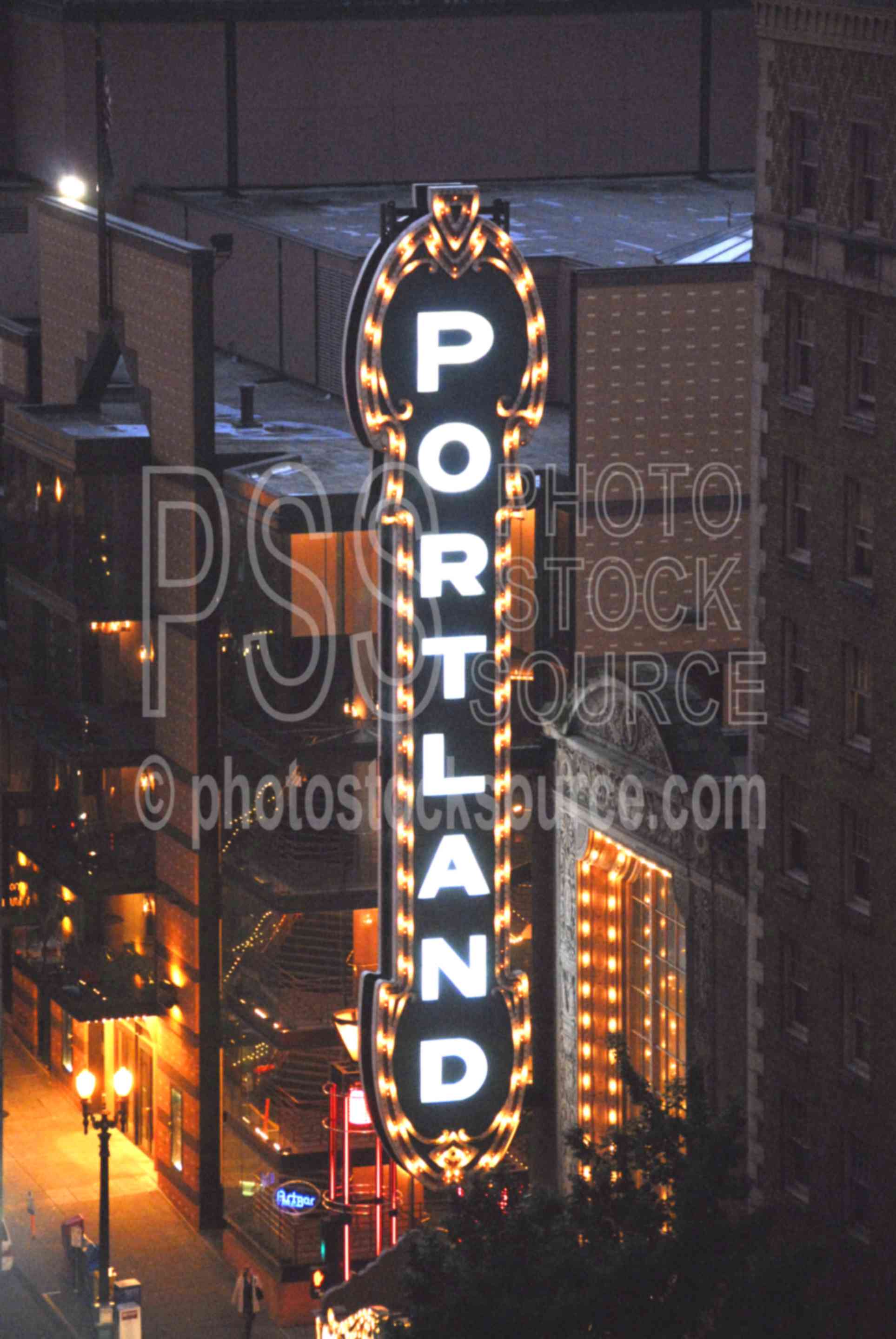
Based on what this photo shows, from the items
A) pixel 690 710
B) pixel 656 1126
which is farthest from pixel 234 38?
pixel 656 1126

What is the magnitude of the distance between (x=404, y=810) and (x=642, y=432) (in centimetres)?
988

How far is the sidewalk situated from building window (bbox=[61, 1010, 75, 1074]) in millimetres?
748

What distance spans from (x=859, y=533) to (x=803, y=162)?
19.6ft

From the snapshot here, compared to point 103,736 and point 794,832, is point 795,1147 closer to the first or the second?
point 794,832

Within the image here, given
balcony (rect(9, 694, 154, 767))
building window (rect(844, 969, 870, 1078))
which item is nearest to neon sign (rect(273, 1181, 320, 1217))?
balcony (rect(9, 694, 154, 767))

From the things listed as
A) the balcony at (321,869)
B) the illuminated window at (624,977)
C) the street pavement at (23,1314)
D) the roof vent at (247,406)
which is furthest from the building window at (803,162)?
the street pavement at (23,1314)

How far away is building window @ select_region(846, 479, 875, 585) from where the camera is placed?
50094 mm

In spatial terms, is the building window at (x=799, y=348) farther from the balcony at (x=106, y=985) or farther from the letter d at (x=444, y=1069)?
the balcony at (x=106, y=985)

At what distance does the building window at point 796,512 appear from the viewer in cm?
5194

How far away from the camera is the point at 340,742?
62062mm

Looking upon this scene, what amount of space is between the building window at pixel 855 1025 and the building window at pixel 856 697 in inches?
146

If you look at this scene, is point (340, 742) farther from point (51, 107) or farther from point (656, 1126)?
point (51, 107)

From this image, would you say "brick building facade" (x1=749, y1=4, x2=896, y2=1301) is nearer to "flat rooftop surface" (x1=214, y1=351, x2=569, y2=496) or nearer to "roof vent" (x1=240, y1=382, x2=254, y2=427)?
"flat rooftop surface" (x1=214, y1=351, x2=569, y2=496)

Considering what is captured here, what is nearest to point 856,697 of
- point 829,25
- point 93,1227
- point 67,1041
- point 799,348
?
point 799,348
